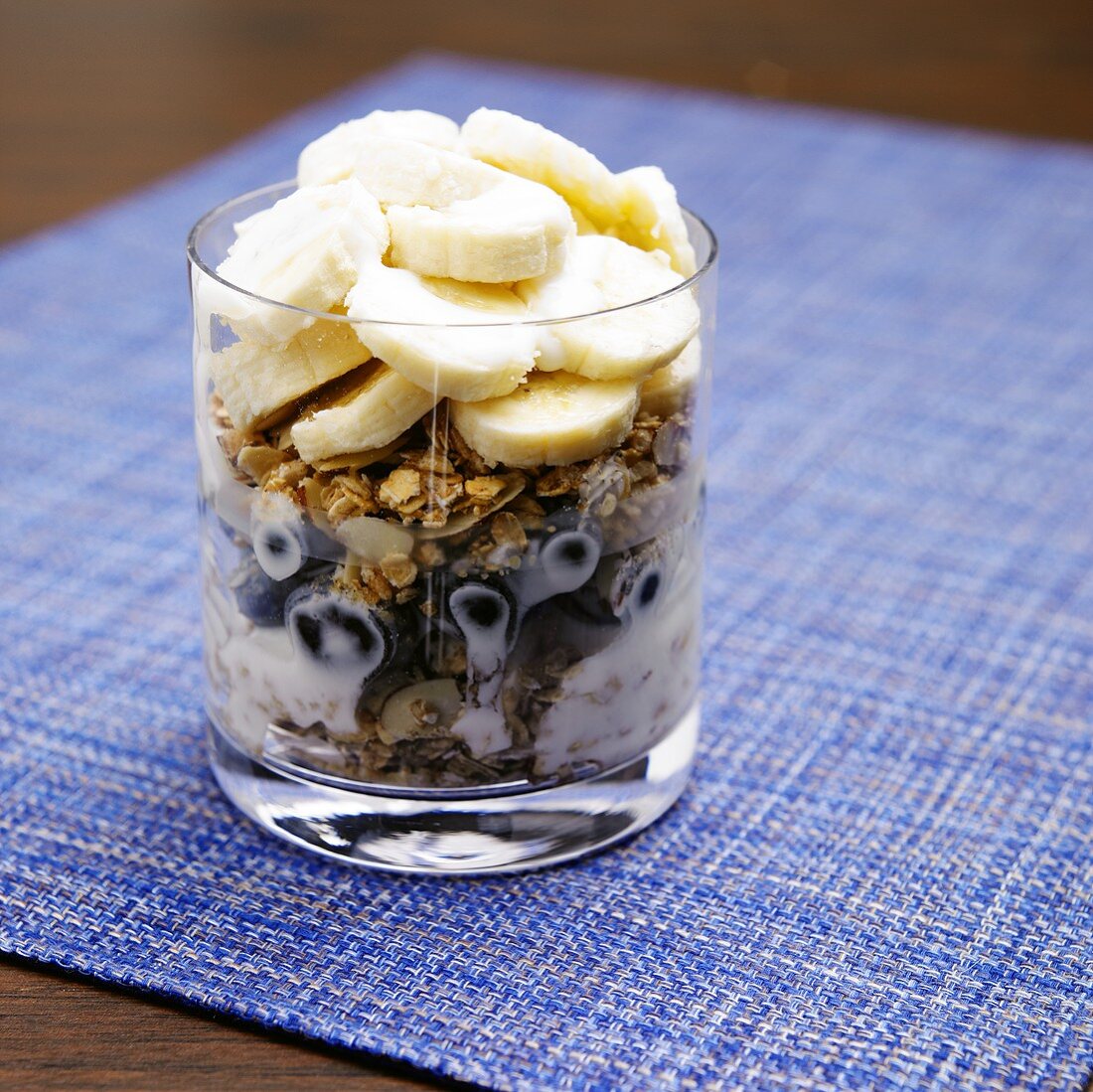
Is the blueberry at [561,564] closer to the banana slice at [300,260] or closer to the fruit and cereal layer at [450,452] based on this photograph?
the fruit and cereal layer at [450,452]

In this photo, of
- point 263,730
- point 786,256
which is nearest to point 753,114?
point 786,256

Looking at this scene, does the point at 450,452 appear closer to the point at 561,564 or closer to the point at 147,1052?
the point at 561,564

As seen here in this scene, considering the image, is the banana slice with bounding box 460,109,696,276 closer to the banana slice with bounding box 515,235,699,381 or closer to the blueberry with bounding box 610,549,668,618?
the banana slice with bounding box 515,235,699,381

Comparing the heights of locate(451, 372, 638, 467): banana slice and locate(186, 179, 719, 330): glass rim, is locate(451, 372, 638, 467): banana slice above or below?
below

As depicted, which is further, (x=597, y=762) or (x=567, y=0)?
(x=567, y=0)

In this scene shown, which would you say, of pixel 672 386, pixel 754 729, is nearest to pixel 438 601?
pixel 672 386

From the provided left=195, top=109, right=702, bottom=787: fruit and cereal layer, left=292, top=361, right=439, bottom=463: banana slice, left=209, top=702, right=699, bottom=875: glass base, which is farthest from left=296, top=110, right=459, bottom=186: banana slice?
left=209, top=702, right=699, bottom=875: glass base

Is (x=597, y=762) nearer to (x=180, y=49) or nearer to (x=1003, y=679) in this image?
(x=1003, y=679)
